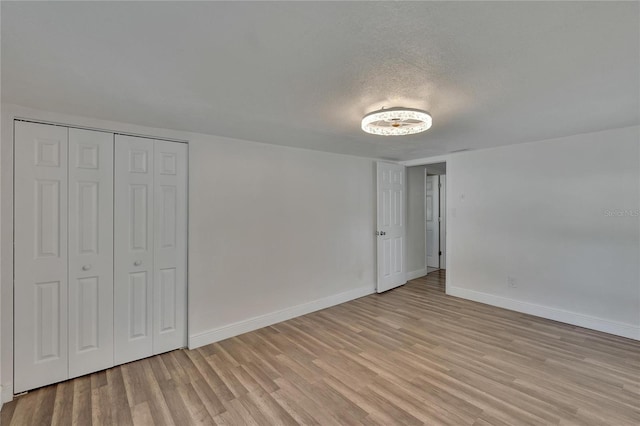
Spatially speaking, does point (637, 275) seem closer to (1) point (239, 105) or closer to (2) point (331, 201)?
(2) point (331, 201)

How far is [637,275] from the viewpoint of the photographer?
288 cm

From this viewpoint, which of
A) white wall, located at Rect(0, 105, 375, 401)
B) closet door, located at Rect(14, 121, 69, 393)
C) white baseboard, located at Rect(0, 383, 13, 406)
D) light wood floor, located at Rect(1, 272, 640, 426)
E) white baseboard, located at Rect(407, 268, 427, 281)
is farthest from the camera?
white baseboard, located at Rect(407, 268, 427, 281)

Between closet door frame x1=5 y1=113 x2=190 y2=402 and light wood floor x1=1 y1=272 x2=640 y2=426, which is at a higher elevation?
closet door frame x1=5 y1=113 x2=190 y2=402

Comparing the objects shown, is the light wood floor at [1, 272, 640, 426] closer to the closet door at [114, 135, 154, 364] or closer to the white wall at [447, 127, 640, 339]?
the closet door at [114, 135, 154, 364]

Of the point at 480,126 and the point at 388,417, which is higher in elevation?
the point at 480,126

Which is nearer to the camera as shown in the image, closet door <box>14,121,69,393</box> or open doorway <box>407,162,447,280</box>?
closet door <box>14,121,69,393</box>

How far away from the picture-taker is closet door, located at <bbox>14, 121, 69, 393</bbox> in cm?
215

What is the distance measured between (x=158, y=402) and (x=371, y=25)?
278 centimetres

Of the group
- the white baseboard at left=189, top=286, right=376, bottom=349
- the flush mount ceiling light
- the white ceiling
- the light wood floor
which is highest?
the white ceiling

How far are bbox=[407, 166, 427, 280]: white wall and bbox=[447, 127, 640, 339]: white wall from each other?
996 millimetres

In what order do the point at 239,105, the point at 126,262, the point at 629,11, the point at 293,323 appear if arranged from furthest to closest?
1. the point at 293,323
2. the point at 126,262
3. the point at 239,105
4. the point at 629,11

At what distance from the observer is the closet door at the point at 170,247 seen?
2.74 metres

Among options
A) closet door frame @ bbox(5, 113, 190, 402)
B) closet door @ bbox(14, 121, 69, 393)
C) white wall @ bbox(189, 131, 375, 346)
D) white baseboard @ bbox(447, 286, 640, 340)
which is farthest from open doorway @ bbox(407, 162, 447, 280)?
closet door frame @ bbox(5, 113, 190, 402)

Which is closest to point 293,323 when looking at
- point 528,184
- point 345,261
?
point 345,261
